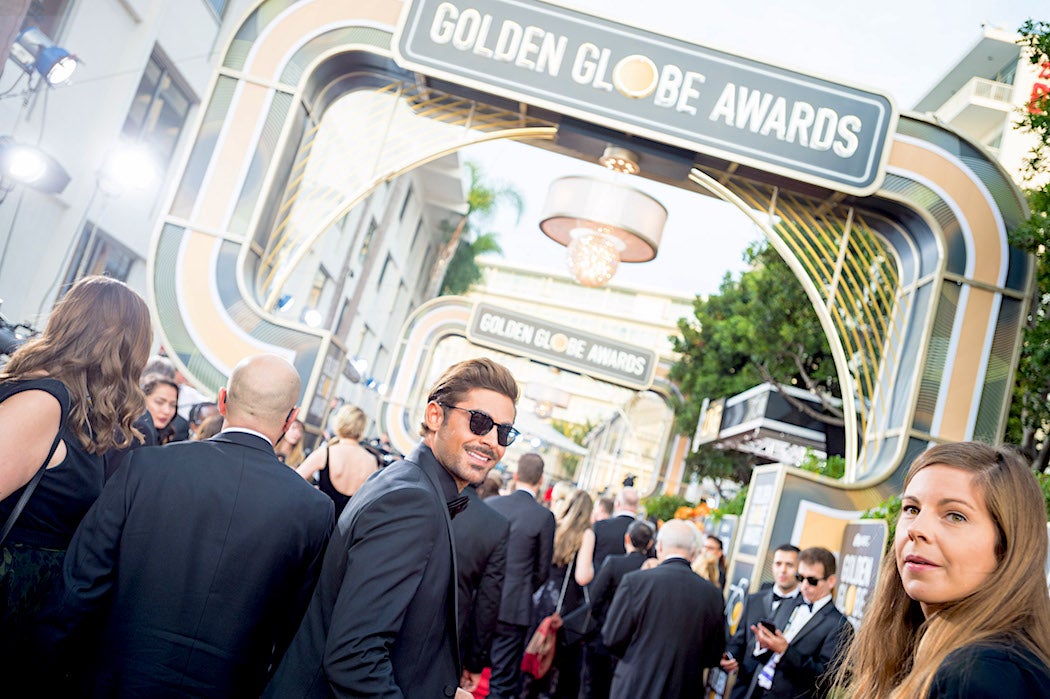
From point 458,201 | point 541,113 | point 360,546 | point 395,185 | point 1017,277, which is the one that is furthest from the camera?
point 458,201

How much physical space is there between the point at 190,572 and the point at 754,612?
4948 mm

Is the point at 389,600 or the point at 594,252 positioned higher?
the point at 594,252

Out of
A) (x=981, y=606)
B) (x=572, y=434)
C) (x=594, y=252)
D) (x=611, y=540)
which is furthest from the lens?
(x=572, y=434)

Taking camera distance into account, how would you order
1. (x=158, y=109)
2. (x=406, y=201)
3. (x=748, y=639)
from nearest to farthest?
(x=748, y=639)
(x=158, y=109)
(x=406, y=201)

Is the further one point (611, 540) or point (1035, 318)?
point (1035, 318)

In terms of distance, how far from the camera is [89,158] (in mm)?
12445

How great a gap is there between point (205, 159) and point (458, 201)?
26100 millimetres

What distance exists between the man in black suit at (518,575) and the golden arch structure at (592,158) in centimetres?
280

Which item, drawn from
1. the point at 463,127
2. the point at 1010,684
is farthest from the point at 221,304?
the point at 1010,684

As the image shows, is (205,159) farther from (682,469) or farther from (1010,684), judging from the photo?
(682,469)

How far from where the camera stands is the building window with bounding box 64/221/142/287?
513 inches

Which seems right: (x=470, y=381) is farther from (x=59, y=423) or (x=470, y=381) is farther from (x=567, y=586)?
(x=567, y=586)

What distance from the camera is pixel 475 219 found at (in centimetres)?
3744

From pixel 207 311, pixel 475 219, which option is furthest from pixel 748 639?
pixel 475 219
